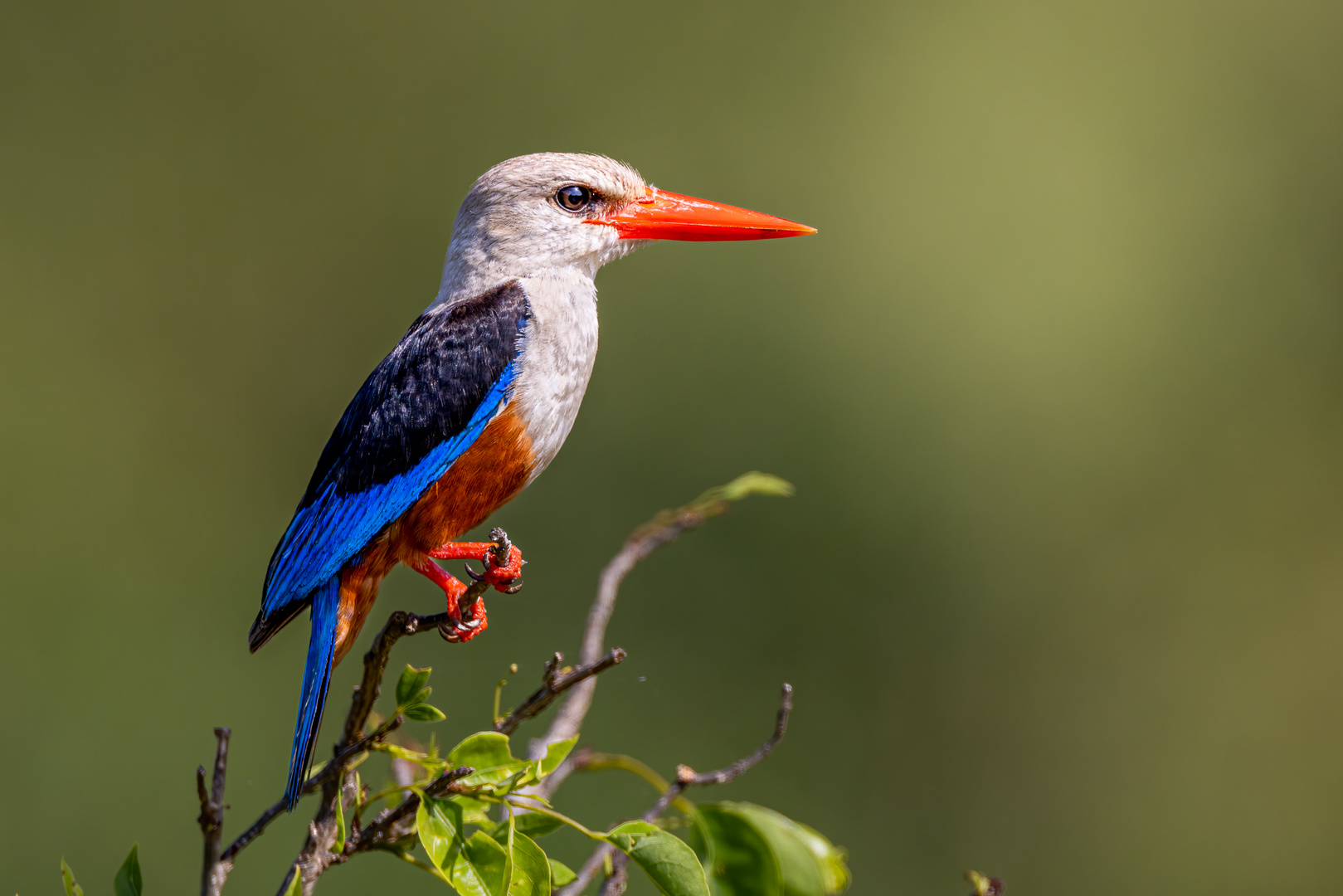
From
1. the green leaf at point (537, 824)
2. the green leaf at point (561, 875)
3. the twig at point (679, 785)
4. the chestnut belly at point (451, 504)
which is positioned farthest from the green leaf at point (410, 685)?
the chestnut belly at point (451, 504)

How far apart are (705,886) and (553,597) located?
12.1 feet

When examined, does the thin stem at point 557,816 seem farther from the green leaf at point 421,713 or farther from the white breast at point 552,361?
the white breast at point 552,361

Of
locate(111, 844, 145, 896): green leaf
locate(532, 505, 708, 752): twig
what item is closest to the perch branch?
locate(532, 505, 708, 752): twig

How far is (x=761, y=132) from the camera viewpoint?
272 inches

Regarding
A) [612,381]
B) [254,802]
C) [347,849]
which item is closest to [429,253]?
[612,381]

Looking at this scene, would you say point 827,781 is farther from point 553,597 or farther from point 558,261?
point 558,261

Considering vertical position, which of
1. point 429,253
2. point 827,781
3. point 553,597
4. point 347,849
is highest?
point 429,253

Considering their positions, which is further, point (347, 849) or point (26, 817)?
Answer: point (26, 817)

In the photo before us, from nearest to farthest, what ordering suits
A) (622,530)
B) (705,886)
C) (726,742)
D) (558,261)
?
(705,886) < (558,261) < (726,742) < (622,530)

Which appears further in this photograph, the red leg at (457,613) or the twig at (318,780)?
the red leg at (457,613)

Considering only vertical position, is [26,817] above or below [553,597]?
below

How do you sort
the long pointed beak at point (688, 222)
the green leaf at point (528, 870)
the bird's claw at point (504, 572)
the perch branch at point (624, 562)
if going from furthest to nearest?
the long pointed beak at point (688, 222) → the perch branch at point (624, 562) → the bird's claw at point (504, 572) → the green leaf at point (528, 870)

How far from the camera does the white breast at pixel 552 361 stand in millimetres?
2133

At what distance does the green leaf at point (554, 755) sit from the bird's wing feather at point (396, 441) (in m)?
0.72
